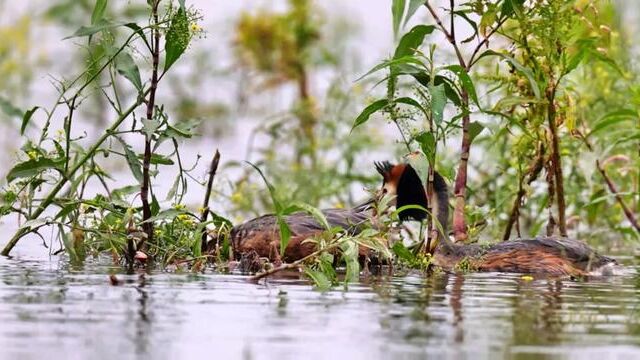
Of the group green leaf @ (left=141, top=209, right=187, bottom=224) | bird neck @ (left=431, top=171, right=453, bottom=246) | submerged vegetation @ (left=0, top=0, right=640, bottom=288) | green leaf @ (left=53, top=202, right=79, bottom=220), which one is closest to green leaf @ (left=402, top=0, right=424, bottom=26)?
submerged vegetation @ (left=0, top=0, right=640, bottom=288)

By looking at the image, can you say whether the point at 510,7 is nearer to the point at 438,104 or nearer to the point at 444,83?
the point at 444,83

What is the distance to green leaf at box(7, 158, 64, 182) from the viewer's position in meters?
8.66

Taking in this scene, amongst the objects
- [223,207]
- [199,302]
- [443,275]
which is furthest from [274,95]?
[199,302]

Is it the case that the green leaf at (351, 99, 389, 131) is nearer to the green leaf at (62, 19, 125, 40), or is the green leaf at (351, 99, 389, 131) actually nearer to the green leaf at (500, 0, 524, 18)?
the green leaf at (500, 0, 524, 18)

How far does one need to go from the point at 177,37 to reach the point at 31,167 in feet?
3.76

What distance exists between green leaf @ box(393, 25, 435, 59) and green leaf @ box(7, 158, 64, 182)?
205 cm

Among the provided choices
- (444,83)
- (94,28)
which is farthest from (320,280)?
(94,28)

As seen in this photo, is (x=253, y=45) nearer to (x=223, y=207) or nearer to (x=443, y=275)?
(x=223, y=207)

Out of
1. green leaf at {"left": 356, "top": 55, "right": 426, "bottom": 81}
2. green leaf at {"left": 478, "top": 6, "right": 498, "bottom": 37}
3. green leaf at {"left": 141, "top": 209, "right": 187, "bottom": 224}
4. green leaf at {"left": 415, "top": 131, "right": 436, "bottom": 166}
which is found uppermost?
green leaf at {"left": 478, "top": 6, "right": 498, "bottom": 37}

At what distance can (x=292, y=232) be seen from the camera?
9.47m

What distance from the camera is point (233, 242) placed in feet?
31.5

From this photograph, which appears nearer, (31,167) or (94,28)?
(94,28)

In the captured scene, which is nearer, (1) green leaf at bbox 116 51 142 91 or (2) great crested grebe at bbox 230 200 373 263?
(1) green leaf at bbox 116 51 142 91

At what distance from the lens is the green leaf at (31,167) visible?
8.66m
